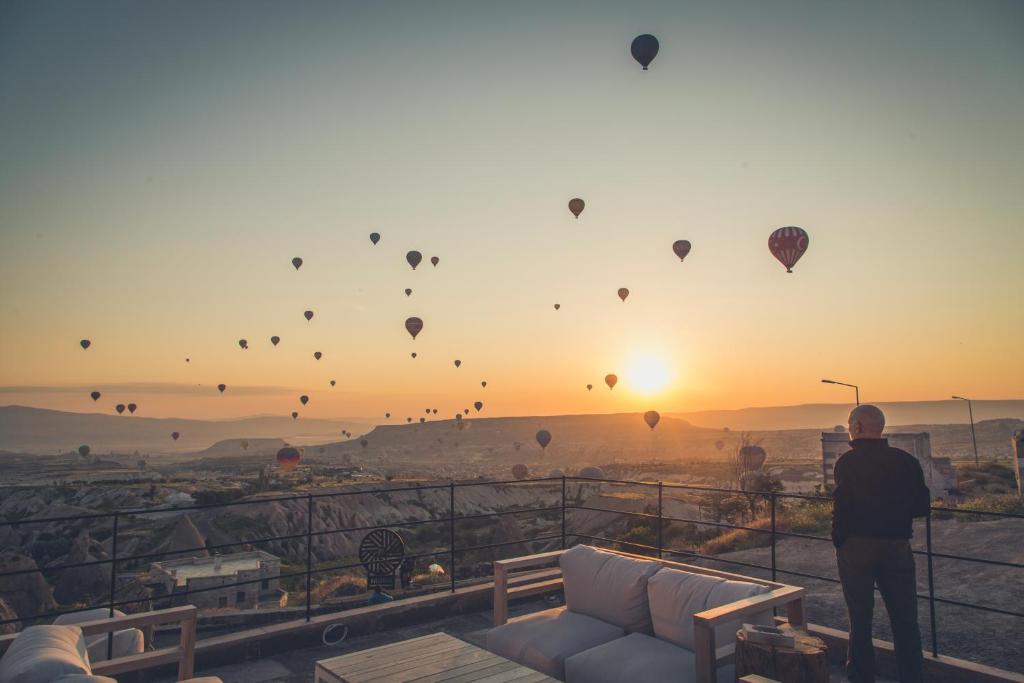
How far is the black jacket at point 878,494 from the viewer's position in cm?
445

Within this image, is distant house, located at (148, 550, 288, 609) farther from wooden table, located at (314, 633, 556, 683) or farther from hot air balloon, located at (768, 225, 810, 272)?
wooden table, located at (314, 633, 556, 683)

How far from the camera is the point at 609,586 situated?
5145 millimetres

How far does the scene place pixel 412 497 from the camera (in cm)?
8381

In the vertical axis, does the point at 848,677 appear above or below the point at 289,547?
above

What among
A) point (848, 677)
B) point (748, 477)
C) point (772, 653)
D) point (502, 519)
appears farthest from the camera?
point (502, 519)

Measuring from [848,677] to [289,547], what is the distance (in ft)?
200

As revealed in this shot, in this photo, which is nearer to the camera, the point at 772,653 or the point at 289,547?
the point at 772,653

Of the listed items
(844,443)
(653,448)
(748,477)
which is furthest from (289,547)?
(653,448)

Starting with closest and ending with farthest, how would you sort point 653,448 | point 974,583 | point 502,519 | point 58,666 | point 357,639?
point 58,666, point 357,639, point 974,583, point 502,519, point 653,448

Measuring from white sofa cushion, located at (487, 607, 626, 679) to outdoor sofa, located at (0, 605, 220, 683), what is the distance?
2.19 metres

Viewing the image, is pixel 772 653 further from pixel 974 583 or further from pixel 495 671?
pixel 974 583

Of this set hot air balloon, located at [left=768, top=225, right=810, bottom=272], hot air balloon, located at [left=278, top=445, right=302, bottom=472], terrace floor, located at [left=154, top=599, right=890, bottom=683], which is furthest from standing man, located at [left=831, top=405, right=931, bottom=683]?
hot air balloon, located at [left=278, top=445, right=302, bottom=472]

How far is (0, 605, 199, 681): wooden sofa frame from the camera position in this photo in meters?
4.18

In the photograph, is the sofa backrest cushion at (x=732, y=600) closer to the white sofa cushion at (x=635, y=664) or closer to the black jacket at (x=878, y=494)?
the white sofa cushion at (x=635, y=664)
